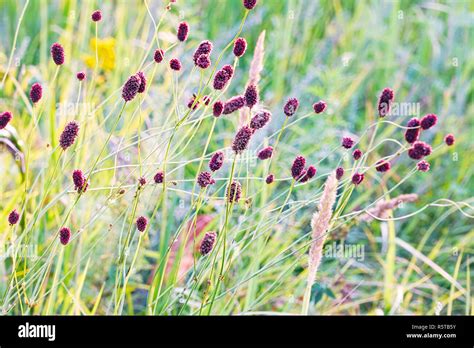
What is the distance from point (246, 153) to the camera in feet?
4.76

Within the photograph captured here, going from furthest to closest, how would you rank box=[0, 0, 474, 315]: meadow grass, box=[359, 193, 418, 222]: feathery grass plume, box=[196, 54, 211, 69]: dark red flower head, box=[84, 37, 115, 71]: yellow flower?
box=[84, 37, 115, 71]: yellow flower → box=[0, 0, 474, 315]: meadow grass → box=[359, 193, 418, 222]: feathery grass plume → box=[196, 54, 211, 69]: dark red flower head

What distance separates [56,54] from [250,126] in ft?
1.09

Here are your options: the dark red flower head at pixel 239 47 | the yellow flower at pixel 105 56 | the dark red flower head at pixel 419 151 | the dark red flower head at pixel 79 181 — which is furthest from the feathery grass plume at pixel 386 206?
the yellow flower at pixel 105 56

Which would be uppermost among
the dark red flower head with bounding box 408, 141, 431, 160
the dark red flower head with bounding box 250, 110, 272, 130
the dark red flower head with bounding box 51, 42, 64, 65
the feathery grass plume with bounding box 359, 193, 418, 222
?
the dark red flower head with bounding box 51, 42, 64, 65

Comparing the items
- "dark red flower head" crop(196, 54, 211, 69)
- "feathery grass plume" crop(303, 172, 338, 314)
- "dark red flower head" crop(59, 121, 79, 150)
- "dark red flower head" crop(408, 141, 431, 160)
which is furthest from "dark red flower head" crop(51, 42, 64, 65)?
"dark red flower head" crop(408, 141, 431, 160)

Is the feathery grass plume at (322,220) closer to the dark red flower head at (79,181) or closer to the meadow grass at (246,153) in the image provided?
the meadow grass at (246,153)

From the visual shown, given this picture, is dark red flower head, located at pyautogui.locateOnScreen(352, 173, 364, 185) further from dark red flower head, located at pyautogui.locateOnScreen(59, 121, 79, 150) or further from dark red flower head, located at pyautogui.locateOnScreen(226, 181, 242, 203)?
dark red flower head, located at pyautogui.locateOnScreen(59, 121, 79, 150)

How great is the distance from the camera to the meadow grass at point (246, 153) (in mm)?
1444

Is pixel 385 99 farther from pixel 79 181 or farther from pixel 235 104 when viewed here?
pixel 79 181

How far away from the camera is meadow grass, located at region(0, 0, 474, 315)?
1.44 m

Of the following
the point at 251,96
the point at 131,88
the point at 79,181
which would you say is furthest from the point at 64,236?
the point at 251,96
